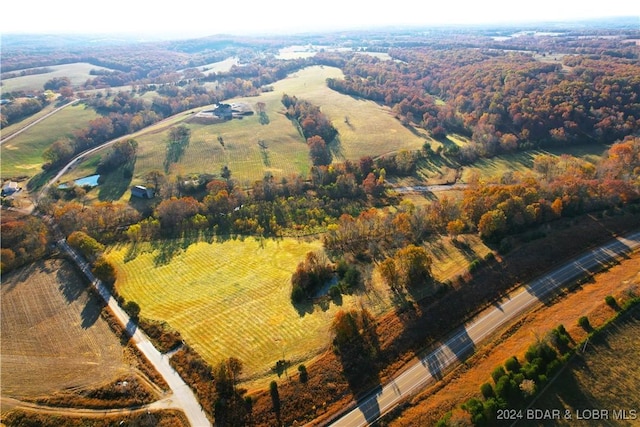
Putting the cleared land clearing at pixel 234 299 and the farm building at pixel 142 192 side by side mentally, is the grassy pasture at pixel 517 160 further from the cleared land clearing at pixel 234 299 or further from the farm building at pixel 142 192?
the farm building at pixel 142 192

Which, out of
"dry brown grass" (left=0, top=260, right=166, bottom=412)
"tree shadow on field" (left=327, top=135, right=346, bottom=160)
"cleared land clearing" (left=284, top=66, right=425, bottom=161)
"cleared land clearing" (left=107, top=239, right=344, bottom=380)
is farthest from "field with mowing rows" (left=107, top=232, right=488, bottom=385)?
"cleared land clearing" (left=284, top=66, right=425, bottom=161)

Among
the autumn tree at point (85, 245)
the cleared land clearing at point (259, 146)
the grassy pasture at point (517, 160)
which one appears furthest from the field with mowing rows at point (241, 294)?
the grassy pasture at point (517, 160)

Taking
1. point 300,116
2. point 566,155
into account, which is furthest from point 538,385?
point 300,116

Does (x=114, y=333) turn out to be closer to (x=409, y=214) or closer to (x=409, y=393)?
(x=409, y=393)

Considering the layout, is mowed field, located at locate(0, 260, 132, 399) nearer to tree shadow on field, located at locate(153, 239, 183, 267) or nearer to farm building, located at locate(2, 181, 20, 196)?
tree shadow on field, located at locate(153, 239, 183, 267)

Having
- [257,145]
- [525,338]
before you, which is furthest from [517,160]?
[257,145]

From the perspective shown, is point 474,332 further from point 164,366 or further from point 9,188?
point 9,188
